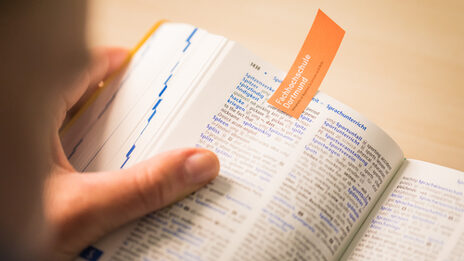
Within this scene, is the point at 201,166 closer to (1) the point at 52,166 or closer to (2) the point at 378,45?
(1) the point at 52,166

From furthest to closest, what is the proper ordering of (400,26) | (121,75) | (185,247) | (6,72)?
(400,26), (121,75), (185,247), (6,72)

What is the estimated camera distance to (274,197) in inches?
16.3

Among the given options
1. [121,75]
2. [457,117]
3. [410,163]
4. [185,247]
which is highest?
[457,117]

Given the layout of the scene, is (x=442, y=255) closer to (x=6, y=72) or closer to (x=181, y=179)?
(x=181, y=179)

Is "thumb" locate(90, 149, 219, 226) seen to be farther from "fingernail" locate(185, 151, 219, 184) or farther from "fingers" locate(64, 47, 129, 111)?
"fingers" locate(64, 47, 129, 111)

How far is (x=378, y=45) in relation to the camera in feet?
2.04

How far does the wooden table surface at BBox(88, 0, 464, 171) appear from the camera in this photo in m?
0.57

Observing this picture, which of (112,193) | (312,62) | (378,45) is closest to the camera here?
(112,193)

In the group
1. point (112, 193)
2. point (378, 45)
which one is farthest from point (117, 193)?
point (378, 45)

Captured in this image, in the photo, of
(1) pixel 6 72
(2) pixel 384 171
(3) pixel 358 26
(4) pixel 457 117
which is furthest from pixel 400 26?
(1) pixel 6 72

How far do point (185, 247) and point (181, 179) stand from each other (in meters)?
0.07

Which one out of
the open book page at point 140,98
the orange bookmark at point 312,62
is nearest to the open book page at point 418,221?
the orange bookmark at point 312,62

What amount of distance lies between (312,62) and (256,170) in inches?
6.3

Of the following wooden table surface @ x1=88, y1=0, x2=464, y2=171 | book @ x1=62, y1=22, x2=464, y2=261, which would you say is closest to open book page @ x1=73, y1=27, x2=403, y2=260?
book @ x1=62, y1=22, x2=464, y2=261
